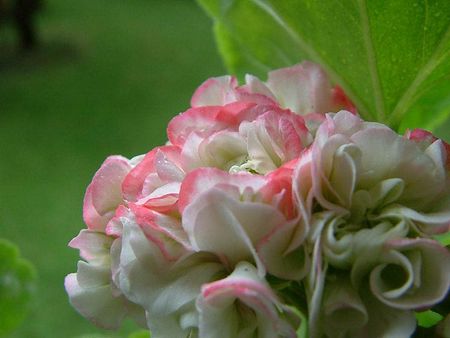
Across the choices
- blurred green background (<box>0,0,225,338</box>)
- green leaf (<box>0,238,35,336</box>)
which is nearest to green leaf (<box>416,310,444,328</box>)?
green leaf (<box>0,238,35,336</box>)

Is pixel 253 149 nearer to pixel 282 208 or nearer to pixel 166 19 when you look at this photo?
pixel 282 208

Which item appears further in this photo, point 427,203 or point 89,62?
point 89,62

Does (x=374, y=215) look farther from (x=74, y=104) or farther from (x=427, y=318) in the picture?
(x=74, y=104)

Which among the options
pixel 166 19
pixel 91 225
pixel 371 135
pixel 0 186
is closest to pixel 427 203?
pixel 371 135

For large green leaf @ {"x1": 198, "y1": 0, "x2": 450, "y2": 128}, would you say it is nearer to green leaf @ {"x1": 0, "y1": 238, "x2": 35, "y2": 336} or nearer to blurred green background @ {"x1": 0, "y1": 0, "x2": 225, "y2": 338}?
green leaf @ {"x1": 0, "y1": 238, "x2": 35, "y2": 336}

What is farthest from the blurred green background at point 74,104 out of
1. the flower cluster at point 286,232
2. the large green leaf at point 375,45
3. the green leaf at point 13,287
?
the flower cluster at point 286,232

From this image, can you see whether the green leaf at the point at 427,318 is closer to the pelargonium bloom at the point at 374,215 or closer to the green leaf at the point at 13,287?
the pelargonium bloom at the point at 374,215
